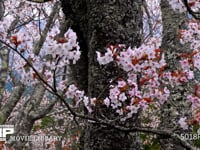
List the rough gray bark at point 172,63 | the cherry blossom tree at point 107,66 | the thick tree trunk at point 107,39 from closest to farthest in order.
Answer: the cherry blossom tree at point 107,66
the thick tree trunk at point 107,39
the rough gray bark at point 172,63

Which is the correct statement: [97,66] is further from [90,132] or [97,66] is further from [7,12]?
[7,12]

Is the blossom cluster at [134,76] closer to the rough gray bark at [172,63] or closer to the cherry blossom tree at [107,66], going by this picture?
the cherry blossom tree at [107,66]

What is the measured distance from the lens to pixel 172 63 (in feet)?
13.2

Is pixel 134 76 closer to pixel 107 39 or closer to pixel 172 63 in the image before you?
pixel 107 39

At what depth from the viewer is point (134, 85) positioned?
94.9 inches

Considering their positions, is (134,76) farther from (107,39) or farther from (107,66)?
(107,39)

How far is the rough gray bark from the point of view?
3.91 metres

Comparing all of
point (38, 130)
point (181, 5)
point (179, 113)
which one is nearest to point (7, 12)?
point (38, 130)

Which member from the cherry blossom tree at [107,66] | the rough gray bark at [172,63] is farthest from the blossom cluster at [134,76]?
the rough gray bark at [172,63]

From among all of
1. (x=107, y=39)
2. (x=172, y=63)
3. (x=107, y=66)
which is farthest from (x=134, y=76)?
(x=172, y=63)

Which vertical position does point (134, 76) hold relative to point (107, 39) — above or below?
below

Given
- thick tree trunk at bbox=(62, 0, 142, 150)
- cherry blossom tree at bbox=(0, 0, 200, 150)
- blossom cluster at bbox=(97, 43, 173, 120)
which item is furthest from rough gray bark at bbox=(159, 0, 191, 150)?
thick tree trunk at bbox=(62, 0, 142, 150)

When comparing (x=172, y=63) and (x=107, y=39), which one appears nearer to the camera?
(x=107, y=39)

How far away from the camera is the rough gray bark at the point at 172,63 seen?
3911 mm
